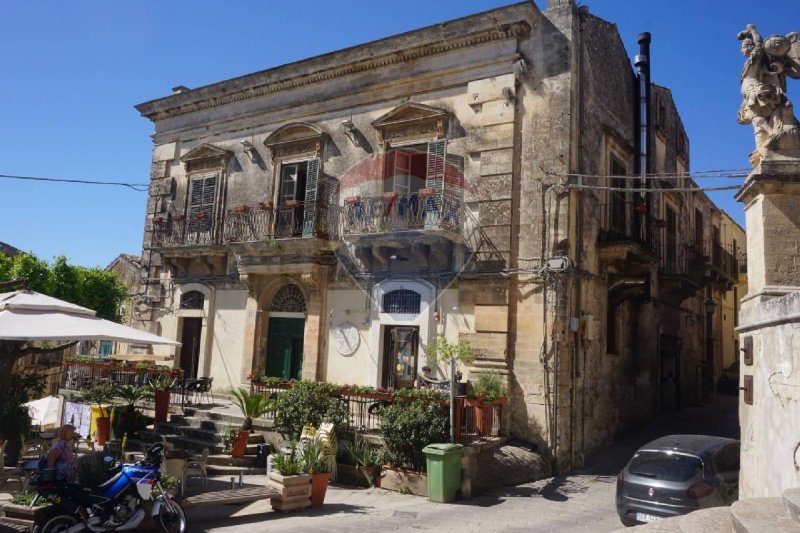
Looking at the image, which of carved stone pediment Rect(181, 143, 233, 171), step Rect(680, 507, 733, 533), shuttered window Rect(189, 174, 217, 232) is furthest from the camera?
carved stone pediment Rect(181, 143, 233, 171)

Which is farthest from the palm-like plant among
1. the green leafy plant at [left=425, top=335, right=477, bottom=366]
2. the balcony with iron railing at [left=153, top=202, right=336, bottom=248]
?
the balcony with iron railing at [left=153, top=202, right=336, bottom=248]

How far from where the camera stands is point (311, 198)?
51.8 feet

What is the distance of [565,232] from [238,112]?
1033 cm

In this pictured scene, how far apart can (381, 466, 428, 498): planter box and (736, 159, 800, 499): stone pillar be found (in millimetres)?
4736

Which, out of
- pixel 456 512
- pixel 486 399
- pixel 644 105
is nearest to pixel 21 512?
pixel 456 512

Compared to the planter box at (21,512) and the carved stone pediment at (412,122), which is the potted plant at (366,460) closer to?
the planter box at (21,512)

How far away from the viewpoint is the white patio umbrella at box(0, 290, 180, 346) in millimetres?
8469

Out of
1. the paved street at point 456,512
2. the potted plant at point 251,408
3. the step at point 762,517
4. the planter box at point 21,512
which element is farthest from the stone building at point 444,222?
the planter box at point 21,512

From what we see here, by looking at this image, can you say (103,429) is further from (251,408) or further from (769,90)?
(769,90)

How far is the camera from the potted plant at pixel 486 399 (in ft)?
37.9

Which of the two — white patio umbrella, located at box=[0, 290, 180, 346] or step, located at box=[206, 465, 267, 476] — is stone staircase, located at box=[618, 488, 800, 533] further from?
white patio umbrella, located at box=[0, 290, 180, 346]

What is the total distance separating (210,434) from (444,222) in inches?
256

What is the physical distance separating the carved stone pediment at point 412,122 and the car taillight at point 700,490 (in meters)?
8.93

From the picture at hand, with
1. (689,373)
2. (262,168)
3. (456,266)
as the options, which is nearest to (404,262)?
(456,266)
